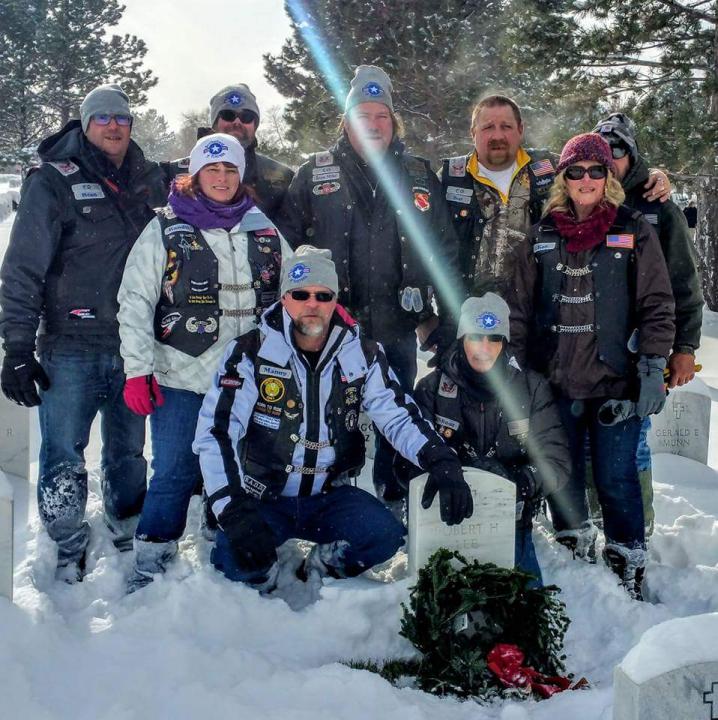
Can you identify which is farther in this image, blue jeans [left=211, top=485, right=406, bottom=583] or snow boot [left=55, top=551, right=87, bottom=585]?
snow boot [left=55, top=551, right=87, bottom=585]

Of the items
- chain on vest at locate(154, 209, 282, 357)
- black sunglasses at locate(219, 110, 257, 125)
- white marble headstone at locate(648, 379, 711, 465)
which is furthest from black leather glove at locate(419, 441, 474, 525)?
white marble headstone at locate(648, 379, 711, 465)

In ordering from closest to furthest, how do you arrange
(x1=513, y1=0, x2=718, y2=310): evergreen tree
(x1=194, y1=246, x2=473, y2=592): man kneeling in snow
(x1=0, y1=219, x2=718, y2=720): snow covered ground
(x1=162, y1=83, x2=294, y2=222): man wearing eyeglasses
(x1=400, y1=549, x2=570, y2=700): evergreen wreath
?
(x1=0, y1=219, x2=718, y2=720): snow covered ground, (x1=400, y1=549, x2=570, y2=700): evergreen wreath, (x1=194, y1=246, x2=473, y2=592): man kneeling in snow, (x1=162, y1=83, x2=294, y2=222): man wearing eyeglasses, (x1=513, y1=0, x2=718, y2=310): evergreen tree

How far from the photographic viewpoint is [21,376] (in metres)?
3.83

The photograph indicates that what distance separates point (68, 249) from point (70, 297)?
25 centimetres

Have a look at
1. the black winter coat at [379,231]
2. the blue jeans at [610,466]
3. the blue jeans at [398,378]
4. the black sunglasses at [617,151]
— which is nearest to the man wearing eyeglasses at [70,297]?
the black winter coat at [379,231]

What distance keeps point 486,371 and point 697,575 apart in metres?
1.60

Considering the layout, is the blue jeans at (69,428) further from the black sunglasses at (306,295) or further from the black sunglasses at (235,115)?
the black sunglasses at (235,115)

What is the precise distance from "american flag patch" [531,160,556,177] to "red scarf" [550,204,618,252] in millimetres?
572

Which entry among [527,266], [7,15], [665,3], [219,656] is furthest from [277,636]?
[7,15]

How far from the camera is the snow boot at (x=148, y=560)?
383cm

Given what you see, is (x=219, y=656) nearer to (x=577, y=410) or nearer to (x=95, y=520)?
(x=95, y=520)

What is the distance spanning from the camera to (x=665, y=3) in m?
11.8

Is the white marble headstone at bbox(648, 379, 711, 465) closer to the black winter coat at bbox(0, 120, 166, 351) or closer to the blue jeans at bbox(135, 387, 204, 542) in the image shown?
the blue jeans at bbox(135, 387, 204, 542)

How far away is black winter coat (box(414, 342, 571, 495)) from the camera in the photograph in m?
3.94
